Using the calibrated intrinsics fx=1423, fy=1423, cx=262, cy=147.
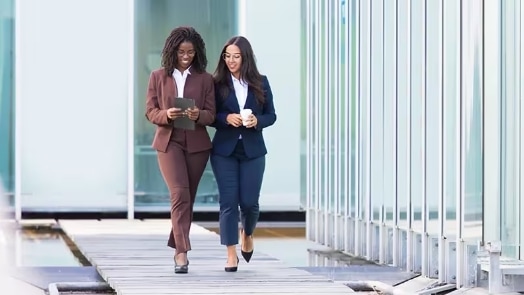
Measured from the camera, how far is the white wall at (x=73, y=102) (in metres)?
16.1

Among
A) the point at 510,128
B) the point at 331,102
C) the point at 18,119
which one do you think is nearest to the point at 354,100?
the point at 331,102

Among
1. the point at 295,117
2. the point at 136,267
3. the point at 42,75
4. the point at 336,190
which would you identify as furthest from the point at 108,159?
the point at 136,267

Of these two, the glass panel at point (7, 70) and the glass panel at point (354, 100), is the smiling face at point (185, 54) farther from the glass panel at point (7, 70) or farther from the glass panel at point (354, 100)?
the glass panel at point (7, 70)

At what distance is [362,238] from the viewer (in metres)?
11.6

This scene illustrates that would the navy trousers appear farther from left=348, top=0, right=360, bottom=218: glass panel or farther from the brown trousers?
left=348, top=0, right=360, bottom=218: glass panel

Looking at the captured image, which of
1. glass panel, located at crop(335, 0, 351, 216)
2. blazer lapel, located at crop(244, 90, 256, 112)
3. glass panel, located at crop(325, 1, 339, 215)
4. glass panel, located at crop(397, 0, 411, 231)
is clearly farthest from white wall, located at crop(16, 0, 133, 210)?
blazer lapel, located at crop(244, 90, 256, 112)

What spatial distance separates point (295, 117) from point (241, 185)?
7.56 meters

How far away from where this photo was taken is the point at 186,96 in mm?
8969

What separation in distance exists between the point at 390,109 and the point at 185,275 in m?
2.57

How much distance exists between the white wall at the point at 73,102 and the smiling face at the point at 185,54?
24.0 ft

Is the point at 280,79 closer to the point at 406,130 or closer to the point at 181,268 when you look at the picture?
the point at 406,130

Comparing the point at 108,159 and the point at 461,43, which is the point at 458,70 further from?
the point at 108,159

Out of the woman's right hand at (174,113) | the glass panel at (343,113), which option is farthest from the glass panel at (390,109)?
the woman's right hand at (174,113)

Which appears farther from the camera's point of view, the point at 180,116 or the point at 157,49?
the point at 157,49
